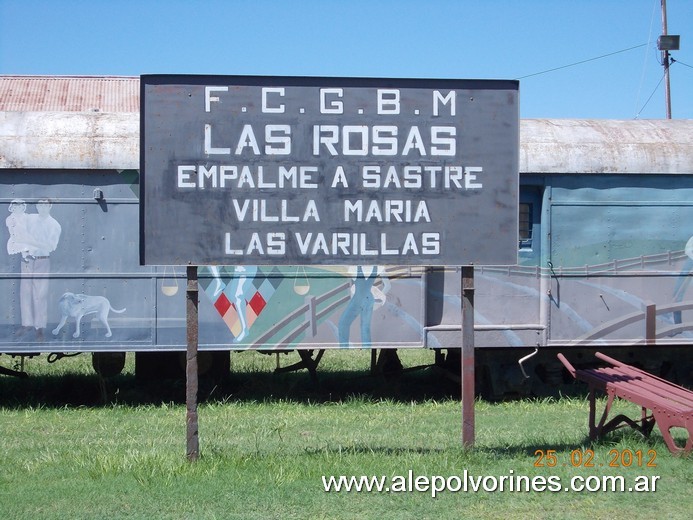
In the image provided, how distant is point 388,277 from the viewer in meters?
9.50

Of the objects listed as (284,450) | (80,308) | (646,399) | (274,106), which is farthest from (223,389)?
(646,399)

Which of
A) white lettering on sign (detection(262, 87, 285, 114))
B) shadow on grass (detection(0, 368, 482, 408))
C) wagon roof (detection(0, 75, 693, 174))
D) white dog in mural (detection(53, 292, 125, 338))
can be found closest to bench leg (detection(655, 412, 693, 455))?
white lettering on sign (detection(262, 87, 285, 114))

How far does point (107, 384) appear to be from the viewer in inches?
431

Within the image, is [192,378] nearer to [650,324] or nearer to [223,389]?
[223,389]

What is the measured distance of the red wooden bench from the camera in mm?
5809

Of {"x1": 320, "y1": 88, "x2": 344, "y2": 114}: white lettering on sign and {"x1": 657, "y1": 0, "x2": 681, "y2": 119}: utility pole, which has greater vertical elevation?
{"x1": 657, "y1": 0, "x2": 681, "y2": 119}: utility pole

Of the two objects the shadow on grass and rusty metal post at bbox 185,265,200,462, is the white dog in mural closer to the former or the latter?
the shadow on grass

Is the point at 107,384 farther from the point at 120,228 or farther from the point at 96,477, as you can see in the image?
the point at 96,477

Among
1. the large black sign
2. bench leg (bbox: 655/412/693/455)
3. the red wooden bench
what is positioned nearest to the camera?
bench leg (bbox: 655/412/693/455)

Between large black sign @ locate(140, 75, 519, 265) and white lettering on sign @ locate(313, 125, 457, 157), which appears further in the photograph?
white lettering on sign @ locate(313, 125, 457, 157)

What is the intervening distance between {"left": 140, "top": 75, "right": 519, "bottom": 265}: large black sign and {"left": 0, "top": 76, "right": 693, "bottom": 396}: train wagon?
330 centimetres

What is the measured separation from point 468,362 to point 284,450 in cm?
166

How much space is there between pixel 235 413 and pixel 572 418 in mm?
3537

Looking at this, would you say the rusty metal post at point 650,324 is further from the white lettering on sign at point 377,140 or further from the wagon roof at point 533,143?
the white lettering on sign at point 377,140
